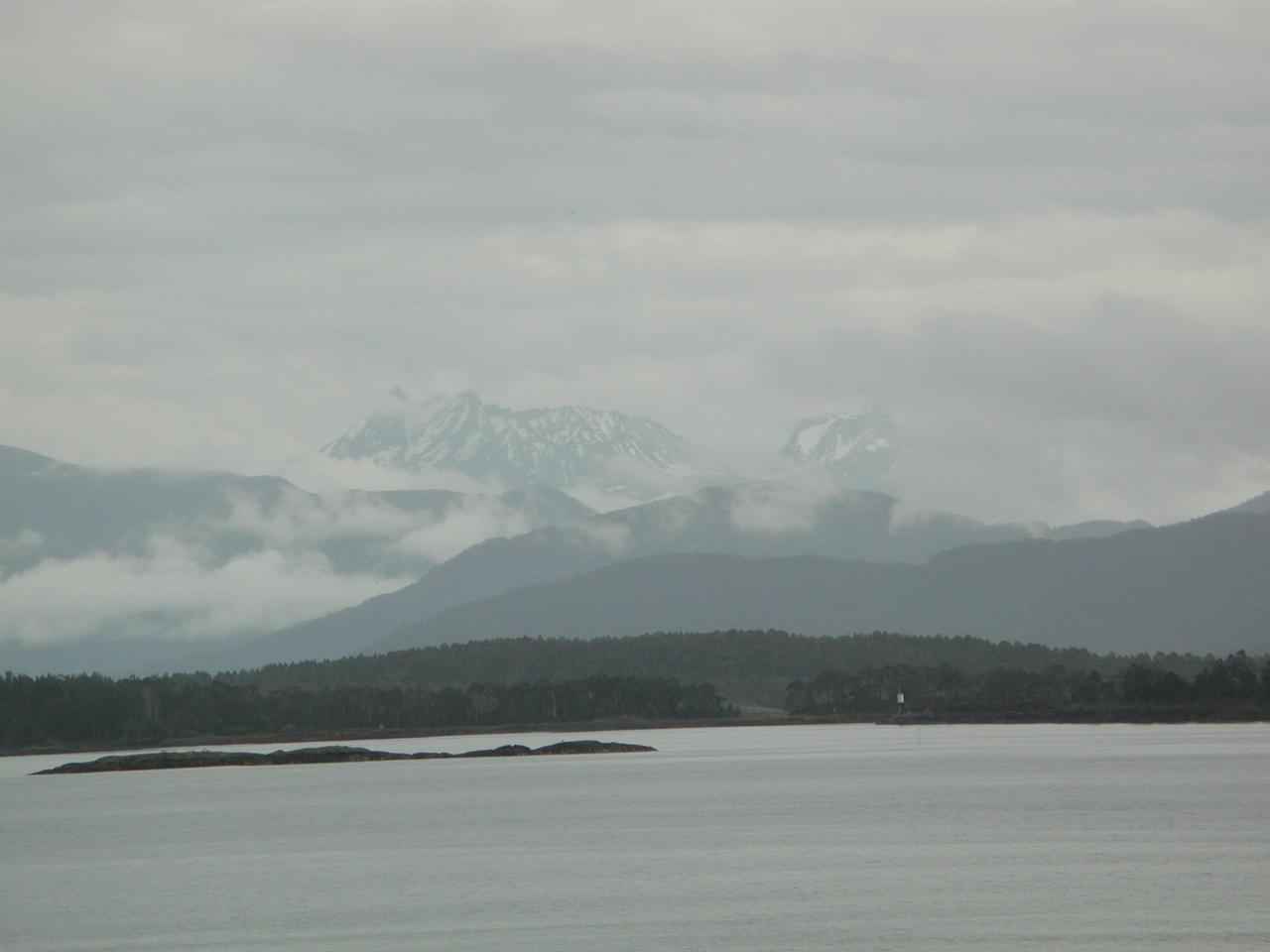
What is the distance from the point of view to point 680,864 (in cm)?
8862

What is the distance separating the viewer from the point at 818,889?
77062 mm

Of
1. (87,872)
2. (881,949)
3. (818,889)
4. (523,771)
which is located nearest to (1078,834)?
(818,889)

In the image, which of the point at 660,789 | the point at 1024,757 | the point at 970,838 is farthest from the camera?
the point at 1024,757

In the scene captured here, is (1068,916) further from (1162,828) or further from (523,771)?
(523,771)

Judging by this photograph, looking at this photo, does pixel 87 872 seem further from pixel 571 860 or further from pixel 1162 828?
pixel 1162 828

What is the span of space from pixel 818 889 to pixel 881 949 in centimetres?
1513

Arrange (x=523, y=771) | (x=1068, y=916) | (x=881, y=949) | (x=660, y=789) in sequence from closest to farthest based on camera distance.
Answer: (x=881, y=949) → (x=1068, y=916) → (x=660, y=789) → (x=523, y=771)

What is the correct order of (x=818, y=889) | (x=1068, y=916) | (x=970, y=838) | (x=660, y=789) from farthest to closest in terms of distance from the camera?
1. (x=660, y=789)
2. (x=970, y=838)
3. (x=818, y=889)
4. (x=1068, y=916)

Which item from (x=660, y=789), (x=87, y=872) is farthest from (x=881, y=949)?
(x=660, y=789)

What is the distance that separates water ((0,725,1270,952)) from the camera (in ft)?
220

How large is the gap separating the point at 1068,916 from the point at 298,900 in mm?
31575

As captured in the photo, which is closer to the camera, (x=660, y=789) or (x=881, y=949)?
(x=881, y=949)

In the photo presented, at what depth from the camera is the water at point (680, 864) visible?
220 feet

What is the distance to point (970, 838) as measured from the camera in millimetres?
95125
